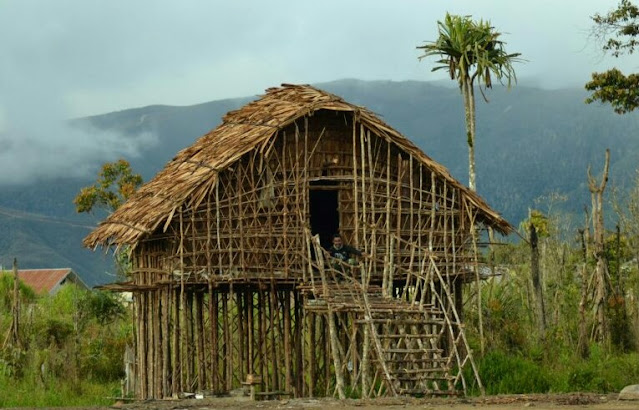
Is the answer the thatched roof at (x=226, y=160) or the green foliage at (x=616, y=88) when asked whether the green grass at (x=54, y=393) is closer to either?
the thatched roof at (x=226, y=160)

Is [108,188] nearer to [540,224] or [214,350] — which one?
[540,224]

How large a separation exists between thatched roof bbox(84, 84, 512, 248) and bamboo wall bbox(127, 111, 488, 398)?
0.21 m

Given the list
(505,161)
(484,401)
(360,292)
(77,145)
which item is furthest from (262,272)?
(77,145)

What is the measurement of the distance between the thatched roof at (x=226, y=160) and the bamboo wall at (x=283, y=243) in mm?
212

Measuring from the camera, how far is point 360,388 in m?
20.7

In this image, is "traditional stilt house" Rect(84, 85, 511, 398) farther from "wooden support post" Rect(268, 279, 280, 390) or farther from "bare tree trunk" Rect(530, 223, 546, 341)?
"bare tree trunk" Rect(530, 223, 546, 341)

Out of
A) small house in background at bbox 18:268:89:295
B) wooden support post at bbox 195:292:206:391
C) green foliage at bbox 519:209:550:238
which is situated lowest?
wooden support post at bbox 195:292:206:391

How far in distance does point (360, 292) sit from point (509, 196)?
136m

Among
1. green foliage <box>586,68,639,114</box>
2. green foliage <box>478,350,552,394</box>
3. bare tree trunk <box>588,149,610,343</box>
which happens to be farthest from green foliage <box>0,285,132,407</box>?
green foliage <box>586,68,639,114</box>

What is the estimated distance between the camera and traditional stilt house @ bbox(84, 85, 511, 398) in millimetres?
21578

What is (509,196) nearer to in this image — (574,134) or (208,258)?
(574,134)

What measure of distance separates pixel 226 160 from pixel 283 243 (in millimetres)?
1757

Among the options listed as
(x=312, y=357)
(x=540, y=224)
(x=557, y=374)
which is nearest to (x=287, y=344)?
(x=312, y=357)

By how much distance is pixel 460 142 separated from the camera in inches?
6230
